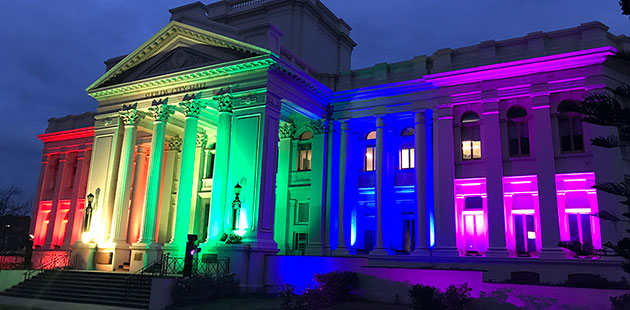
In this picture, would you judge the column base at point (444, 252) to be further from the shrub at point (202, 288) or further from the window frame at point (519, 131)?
the shrub at point (202, 288)

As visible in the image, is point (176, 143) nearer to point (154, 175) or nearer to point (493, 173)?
point (154, 175)

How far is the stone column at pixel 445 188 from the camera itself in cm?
2461

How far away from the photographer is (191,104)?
88.8ft

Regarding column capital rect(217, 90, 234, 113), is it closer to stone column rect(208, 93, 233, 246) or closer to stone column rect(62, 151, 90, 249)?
stone column rect(208, 93, 233, 246)

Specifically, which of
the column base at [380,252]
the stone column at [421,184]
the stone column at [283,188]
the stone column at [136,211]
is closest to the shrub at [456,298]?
the stone column at [421,184]

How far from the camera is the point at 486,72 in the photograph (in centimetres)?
2517

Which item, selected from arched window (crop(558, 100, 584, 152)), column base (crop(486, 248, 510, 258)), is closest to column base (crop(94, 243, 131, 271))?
column base (crop(486, 248, 510, 258))

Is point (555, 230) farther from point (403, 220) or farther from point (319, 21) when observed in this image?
point (319, 21)

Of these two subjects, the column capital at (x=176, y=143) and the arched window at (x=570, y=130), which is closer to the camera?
the arched window at (x=570, y=130)

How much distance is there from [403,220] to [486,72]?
946 centimetres

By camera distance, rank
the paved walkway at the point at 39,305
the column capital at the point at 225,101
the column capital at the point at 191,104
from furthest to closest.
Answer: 1. the column capital at the point at 191,104
2. the column capital at the point at 225,101
3. the paved walkway at the point at 39,305

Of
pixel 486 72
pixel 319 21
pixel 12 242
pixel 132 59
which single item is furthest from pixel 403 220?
pixel 12 242

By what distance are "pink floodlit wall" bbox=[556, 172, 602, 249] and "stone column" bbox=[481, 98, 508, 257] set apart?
277 centimetres

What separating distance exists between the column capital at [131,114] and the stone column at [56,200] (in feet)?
46.9
